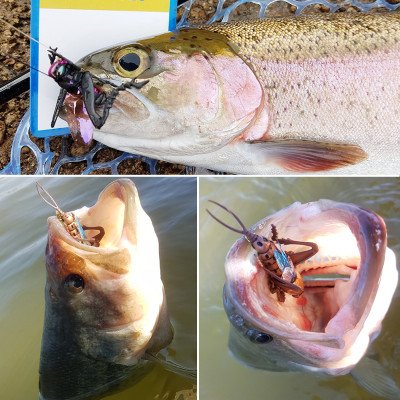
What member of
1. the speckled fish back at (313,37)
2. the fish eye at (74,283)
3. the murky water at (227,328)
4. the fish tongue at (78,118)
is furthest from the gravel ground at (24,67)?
the fish eye at (74,283)

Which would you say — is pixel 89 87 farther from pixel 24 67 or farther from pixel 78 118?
pixel 24 67

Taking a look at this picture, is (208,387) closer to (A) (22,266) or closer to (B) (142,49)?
(A) (22,266)

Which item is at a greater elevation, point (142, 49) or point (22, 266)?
point (142, 49)

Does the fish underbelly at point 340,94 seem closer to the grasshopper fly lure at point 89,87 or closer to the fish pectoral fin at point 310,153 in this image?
the fish pectoral fin at point 310,153

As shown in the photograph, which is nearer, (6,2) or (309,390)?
(309,390)

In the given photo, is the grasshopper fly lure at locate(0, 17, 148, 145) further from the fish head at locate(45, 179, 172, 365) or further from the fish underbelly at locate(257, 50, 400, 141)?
the fish underbelly at locate(257, 50, 400, 141)

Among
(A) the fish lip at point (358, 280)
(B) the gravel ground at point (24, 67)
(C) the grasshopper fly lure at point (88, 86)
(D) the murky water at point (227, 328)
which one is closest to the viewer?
(A) the fish lip at point (358, 280)

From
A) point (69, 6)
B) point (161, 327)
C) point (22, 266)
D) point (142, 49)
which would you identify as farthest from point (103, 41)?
point (161, 327)
